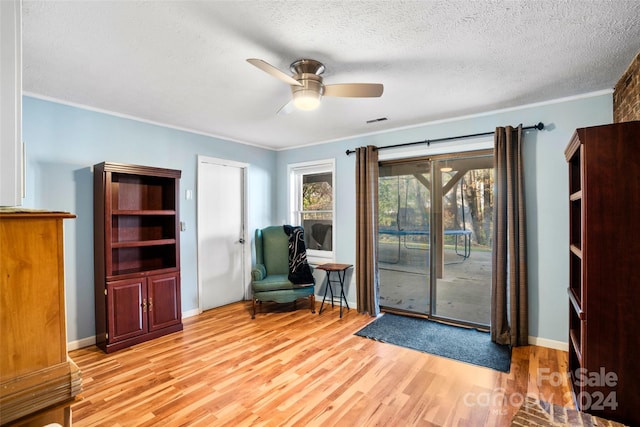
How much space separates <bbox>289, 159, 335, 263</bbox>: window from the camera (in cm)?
486

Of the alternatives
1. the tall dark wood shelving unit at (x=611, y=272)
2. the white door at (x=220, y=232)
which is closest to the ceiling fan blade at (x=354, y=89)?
the tall dark wood shelving unit at (x=611, y=272)

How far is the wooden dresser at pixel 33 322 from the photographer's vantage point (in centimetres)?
81

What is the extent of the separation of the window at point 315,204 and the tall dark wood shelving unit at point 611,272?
10.3 ft

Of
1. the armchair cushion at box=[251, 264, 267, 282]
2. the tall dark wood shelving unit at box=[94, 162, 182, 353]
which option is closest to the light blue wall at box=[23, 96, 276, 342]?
the tall dark wood shelving unit at box=[94, 162, 182, 353]

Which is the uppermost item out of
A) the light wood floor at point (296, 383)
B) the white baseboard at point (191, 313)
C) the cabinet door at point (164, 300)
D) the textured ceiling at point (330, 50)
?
the textured ceiling at point (330, 50)

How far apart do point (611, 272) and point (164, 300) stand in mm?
3865

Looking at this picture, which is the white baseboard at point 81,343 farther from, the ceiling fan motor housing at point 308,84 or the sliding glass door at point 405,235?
the sliding glass door at point 405,235

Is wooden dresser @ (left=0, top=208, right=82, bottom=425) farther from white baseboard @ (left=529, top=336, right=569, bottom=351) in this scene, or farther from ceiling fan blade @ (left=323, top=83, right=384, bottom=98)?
white baseboard @ (left=529, top=336, right=569, bottom=351)

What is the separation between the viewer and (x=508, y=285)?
3.23m

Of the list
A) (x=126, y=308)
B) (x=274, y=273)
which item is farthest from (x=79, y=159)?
(x=274, y=273)

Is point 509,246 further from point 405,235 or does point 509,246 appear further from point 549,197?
point 405,235

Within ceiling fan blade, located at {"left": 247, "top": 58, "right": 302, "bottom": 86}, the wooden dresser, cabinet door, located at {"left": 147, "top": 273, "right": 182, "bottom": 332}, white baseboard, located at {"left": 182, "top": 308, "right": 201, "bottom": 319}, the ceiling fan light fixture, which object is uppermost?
ceiling fan blade, located at {"left": 247, "top": 58, "right": 302, "bottom": 86}

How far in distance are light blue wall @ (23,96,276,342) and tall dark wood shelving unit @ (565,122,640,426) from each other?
398 centimetres

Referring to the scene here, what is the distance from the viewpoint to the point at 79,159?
3.21 m
